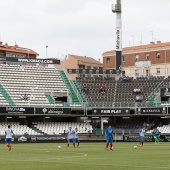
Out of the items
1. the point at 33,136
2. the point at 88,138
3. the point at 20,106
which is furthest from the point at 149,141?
the point at 20,106

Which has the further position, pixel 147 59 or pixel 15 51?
pixel 15 51

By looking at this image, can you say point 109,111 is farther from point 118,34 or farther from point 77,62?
point 77,62

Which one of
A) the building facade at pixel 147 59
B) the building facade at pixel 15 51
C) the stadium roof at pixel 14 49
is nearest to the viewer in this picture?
the building facade at pixel 147 59

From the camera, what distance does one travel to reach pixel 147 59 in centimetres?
11094

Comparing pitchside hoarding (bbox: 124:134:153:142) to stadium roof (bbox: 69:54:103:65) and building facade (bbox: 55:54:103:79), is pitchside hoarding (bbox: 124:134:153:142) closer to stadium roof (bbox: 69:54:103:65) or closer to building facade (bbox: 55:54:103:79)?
building facade (bbox: 55:54:103:79)

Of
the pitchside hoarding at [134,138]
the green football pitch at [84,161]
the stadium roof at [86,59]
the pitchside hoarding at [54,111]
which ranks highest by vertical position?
the stadium roof at [86,59]

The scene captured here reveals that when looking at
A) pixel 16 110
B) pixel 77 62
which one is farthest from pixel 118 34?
pixel 77 62

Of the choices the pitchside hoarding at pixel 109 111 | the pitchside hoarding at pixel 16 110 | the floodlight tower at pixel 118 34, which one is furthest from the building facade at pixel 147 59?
the pitchside hoarding at pixel 16 110

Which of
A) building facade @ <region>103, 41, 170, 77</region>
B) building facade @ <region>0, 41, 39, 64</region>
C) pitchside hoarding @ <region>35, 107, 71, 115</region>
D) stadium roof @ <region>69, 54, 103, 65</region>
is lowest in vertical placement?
pitchside hoarding @ <region>35, 107, 71, 115</region>

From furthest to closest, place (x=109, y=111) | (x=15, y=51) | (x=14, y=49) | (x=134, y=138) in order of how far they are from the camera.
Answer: (x=14, y=49) → (x=15, y=51) → (x=109, y=111) → (x=134, y=138)

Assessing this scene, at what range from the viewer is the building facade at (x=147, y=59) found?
10575 cm

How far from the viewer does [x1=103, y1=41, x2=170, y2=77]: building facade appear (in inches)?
4163

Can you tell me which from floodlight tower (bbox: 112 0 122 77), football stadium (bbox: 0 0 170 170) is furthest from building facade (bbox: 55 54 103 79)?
football stadium (bbox: 0 0 170 170)

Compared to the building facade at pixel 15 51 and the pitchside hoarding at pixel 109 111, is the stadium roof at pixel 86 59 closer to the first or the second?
the building facade at pixel 15 51
